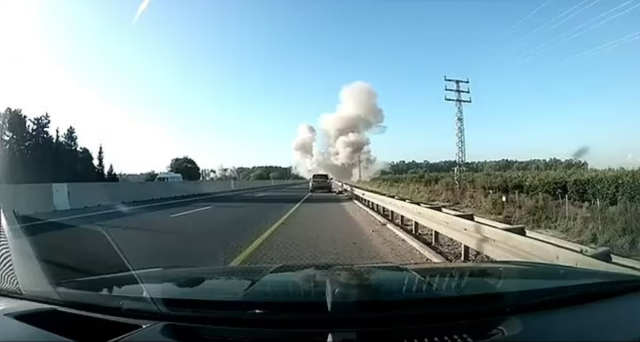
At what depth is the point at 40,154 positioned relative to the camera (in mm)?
57062

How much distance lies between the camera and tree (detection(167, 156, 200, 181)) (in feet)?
333

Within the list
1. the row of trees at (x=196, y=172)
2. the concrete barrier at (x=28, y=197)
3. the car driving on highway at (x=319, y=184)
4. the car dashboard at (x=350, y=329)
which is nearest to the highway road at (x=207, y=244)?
the car dashboard at (x=350, y=329)

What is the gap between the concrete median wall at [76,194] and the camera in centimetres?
2141

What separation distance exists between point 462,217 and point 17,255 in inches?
289

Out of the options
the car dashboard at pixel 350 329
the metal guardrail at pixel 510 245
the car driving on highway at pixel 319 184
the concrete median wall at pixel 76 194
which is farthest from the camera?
the car driving on highway at pixel 319 184

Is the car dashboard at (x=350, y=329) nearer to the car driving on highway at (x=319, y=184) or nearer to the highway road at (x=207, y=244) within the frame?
the highway road at (x=207, y=244)

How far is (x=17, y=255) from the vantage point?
4.66 meters

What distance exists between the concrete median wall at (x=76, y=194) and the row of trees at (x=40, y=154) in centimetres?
2003

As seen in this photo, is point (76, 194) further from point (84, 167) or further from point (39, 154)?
point (84, 167)

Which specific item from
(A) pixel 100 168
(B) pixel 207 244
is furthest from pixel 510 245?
(A) pixel 100 168

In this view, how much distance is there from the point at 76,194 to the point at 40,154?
113 ft

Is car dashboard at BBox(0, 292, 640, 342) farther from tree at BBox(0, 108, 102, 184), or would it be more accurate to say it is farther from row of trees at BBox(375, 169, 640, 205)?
tree at BBox(0, 108, 102, 184)

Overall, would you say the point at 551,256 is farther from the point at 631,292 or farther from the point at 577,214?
the point at 577,214

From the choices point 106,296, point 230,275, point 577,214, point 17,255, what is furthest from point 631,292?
point 577,214
